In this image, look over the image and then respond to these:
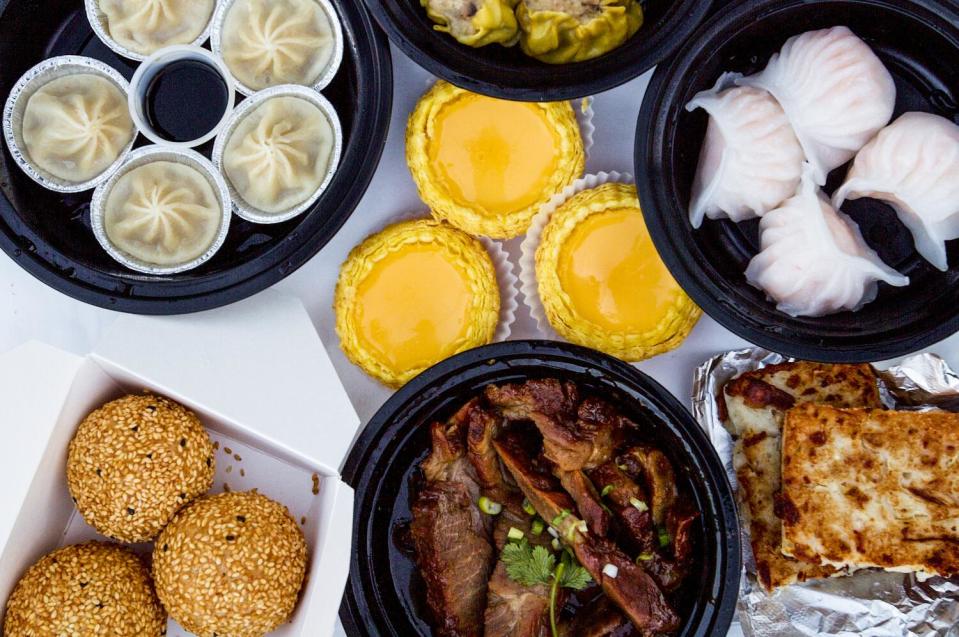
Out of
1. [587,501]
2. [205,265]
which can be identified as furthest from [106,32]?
[587,501]

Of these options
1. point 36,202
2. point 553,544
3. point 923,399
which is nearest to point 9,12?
point 36,202

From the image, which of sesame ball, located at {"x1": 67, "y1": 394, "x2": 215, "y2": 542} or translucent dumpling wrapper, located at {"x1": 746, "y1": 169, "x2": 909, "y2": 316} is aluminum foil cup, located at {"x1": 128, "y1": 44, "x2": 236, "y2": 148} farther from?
translucent dumpling wrapper, located at {"x1": 746, "y1": 169, "x2": 909, "y2": 316}

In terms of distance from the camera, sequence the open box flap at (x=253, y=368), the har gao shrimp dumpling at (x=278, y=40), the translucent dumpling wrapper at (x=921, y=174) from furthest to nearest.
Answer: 1. the har gao shrimp dumpling at (x=278, y=40)
2. the open box flap at (x=253, y=368)
3. the translucent dumpling wrapper at (x=921, y=174)

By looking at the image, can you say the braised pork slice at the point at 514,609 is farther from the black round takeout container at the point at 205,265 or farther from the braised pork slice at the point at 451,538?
the black round takeout container at the point at 205,265

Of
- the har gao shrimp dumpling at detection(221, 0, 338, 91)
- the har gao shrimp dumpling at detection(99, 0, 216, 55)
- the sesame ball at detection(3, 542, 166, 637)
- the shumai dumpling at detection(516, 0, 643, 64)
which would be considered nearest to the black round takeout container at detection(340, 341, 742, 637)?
the sesame ball at detection(3, 542, 166, 637)

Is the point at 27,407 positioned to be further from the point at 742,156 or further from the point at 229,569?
the point at 742,156

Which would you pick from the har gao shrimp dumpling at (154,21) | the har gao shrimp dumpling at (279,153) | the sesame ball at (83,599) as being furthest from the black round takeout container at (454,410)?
the har gao shrimp dumpling at (154,21)
